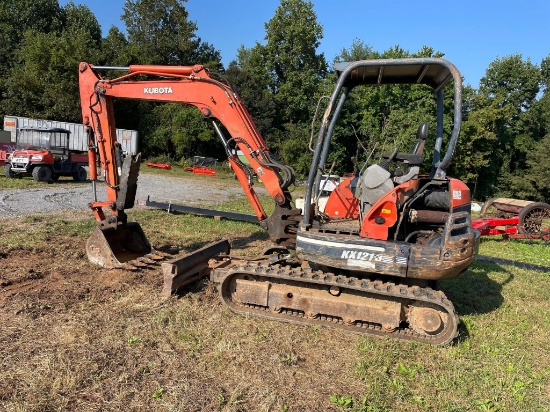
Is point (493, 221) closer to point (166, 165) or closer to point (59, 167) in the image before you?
point (59, 167)

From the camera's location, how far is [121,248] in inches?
277

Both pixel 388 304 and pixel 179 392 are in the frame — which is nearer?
pixel 179 392

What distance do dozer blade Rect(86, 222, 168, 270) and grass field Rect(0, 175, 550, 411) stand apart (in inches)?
8.5

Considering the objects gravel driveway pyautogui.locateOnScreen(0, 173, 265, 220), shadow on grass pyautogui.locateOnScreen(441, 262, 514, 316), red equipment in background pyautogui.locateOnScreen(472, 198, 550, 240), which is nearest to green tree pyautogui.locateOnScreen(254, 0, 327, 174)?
gravel driveway pyautogui.locateOnScreen(0, 173, 265, 220)

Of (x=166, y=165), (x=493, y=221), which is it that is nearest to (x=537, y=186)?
(x=493, y=221)

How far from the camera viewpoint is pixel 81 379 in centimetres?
356

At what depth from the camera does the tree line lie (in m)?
33.4

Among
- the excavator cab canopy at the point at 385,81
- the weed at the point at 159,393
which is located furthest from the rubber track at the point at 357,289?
the weed at the point at 159,393

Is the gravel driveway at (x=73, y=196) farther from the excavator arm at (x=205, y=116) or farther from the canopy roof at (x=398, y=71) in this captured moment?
the canopy roof at (x=398, y=71)

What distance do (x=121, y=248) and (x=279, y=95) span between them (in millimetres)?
36644

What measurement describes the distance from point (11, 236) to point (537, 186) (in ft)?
113

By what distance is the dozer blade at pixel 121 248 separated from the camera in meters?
6.42

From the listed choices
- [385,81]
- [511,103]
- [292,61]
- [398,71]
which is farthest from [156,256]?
[511,103]

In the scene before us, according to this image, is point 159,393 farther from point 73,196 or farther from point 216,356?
point 73,196
